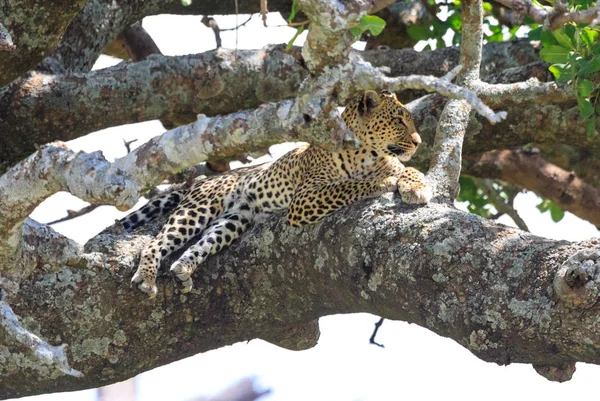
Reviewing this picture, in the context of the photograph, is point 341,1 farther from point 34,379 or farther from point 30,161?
point 34,379

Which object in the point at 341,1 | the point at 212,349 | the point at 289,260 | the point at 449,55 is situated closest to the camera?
the point at 341,1

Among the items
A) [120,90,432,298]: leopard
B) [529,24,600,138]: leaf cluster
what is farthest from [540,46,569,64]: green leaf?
[120,90,432,298]: leopard

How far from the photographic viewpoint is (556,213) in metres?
9.34

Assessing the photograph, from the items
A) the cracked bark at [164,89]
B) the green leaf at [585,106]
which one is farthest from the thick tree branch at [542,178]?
the green leaf at [585,106]

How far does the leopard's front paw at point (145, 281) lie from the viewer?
5.96 meters

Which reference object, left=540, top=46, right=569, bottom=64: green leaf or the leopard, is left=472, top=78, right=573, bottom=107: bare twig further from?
the leopard

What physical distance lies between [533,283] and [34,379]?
2.99 meters

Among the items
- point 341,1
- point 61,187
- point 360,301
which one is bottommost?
point 360,301

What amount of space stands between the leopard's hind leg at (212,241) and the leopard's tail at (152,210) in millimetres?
666

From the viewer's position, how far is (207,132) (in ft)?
14.4

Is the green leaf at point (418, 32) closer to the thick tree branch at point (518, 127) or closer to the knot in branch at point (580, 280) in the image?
the thick tree branch at point (518, 127)

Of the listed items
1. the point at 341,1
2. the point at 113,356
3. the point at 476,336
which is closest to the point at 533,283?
the point at 476,336

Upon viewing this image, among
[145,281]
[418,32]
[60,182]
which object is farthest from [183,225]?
[418,32]

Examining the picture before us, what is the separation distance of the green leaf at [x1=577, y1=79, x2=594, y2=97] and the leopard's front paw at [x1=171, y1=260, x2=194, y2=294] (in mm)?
2569
